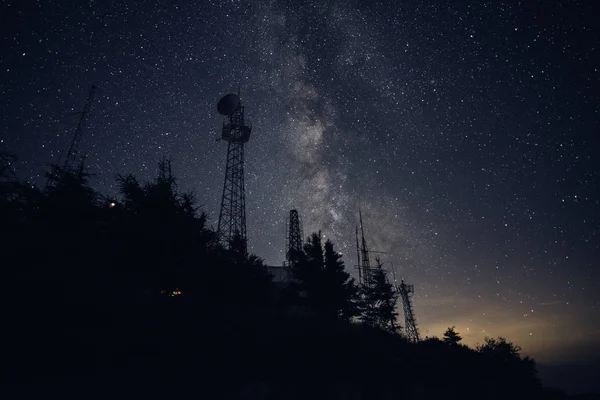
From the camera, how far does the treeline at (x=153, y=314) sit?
8.75 metres

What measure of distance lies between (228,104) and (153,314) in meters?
33.9

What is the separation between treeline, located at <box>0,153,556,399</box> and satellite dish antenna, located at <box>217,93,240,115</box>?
78.4 ft

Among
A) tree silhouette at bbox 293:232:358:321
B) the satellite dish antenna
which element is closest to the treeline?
tree silhouette at bbox 293:232:358:321

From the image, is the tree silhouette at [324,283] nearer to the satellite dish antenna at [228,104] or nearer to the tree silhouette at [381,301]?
the tree silhouette at [381,301]

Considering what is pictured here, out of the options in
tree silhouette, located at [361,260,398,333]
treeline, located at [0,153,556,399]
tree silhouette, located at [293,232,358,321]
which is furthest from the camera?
tree silhouette, located at [361,260,398,333]

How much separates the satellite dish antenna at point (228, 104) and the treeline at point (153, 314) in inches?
941

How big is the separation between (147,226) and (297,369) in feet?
32.7

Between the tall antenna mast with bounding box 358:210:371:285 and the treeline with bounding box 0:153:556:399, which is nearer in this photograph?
the treeline with bounding box 0:153:556:399

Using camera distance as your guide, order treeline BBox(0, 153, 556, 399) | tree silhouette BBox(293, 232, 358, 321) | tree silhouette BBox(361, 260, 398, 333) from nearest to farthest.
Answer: treeline BBox(0, 153, 556, 399), tree silhouette BBox(293, 232, 358, 321), tree silhouette BBox(361, 260, 398, 333)

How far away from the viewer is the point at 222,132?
3869 cm

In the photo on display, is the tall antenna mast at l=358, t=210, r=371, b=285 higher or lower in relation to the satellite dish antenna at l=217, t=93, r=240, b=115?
lower

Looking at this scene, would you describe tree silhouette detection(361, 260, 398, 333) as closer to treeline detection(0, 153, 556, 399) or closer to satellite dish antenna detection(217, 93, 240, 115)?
treeline detection(0, 153, 556, 399)

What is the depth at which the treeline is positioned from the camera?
28.7ft

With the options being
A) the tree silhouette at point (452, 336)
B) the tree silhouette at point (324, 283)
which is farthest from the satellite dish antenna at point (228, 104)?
the tree silhouette at point (452, 336)
